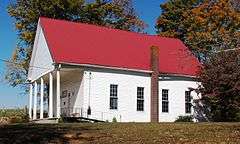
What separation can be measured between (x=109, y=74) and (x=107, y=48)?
130 inches

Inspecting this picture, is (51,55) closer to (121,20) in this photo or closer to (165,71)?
(165,71)

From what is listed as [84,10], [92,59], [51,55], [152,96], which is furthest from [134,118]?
[84,10]

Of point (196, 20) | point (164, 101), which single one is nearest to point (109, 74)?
point (164, 101)

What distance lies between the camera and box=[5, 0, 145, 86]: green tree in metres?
55.0

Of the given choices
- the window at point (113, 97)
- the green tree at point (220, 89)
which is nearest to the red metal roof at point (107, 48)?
the window at point (113, 97)

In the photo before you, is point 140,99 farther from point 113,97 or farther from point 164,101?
point 113,97

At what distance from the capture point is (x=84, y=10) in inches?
2253

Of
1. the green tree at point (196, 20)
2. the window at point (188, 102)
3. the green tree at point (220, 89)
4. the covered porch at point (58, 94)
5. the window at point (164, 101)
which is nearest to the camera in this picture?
the covered porch at point (58, 94)

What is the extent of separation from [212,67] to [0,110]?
25.8 m

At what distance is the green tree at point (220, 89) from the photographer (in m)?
40.4

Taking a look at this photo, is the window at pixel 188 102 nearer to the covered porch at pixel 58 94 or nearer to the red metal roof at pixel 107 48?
the red metal roof at pixel 107 48

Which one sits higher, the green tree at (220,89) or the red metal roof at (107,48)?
the red metal roof at (107,48)

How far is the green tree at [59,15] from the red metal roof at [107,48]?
1234cm

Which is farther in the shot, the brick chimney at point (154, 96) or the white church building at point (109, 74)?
the brick chimney at point (154, 96)
